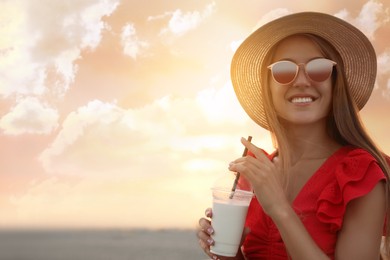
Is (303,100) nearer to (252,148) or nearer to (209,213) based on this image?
(252,148)

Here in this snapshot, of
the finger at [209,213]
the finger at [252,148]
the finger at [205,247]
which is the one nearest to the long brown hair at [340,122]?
the finger at [252,148]

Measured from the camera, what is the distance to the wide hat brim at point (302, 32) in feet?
9.91

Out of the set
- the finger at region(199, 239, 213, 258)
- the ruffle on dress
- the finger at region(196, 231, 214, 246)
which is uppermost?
the ruffle on dress

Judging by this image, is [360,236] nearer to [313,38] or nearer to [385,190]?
[385,190]

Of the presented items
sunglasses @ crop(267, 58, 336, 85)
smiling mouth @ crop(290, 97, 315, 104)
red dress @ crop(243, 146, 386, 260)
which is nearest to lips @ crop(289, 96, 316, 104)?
smiling mouth @ crop(290, 97, 315, 104)

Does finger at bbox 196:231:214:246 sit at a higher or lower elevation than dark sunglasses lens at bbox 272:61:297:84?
lower

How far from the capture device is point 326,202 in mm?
2654

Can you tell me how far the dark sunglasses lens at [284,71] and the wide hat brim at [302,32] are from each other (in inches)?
8.9

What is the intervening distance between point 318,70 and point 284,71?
0.18m

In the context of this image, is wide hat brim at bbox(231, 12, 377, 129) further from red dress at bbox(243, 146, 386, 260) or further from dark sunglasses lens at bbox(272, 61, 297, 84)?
red dress at bbox(243, 146, 386, 260)

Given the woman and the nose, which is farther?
the nose

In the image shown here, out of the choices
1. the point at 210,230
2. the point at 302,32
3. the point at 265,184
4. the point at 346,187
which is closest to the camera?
the point at 265,184

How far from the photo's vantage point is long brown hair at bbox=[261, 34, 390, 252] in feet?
9.44

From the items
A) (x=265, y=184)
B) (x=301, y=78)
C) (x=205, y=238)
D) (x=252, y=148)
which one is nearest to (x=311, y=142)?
(x=301, y=78)
